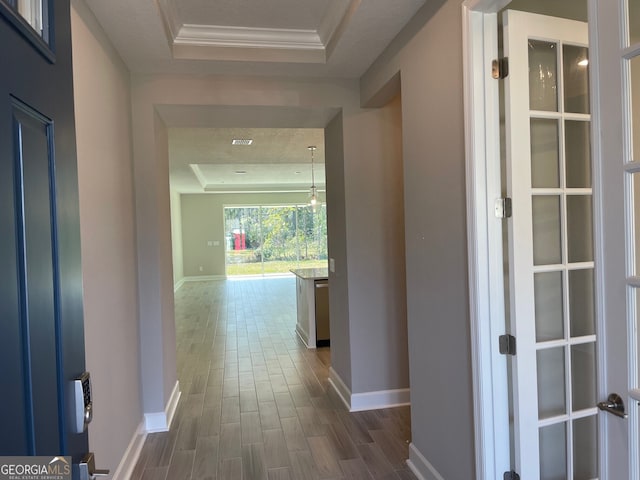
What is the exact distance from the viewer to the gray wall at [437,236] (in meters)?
1.90

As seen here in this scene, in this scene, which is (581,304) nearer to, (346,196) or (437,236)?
(437,236)

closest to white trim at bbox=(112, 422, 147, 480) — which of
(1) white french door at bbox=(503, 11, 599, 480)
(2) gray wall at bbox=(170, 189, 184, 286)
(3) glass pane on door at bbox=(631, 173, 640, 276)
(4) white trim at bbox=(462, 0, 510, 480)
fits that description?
(4) white trim at bbox=(462, 0, 510, 480)

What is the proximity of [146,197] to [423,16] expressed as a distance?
221 cm

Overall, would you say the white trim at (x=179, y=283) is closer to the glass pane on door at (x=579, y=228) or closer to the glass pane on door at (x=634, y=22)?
the glass pane on door at (x=579, y=228)

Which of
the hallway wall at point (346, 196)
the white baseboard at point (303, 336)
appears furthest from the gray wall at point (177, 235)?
the hallway wall at point (346, 196)

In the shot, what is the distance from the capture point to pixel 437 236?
2109mm

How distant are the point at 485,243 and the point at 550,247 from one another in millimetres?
303

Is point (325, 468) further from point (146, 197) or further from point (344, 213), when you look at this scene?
point (146, 197)

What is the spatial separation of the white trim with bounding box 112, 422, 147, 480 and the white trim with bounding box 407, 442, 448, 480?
1.71m

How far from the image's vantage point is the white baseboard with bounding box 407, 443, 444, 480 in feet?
7.34

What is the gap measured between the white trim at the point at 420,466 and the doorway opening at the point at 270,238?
35.8 feet

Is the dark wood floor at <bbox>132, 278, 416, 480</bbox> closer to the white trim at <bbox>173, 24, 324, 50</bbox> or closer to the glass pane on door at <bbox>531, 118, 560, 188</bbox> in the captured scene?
the glass pane on door at <bbox>531, 118, 560, 188</bbox>

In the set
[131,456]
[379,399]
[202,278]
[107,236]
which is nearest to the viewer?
[107,236]

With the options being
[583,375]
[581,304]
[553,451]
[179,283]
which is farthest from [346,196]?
[179,283]
